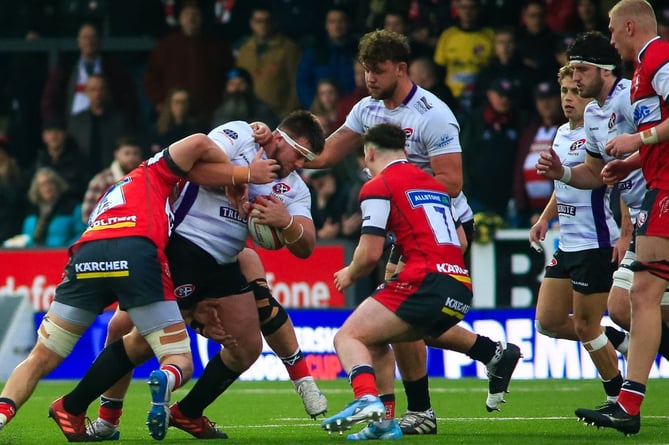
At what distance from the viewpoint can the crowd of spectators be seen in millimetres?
15648

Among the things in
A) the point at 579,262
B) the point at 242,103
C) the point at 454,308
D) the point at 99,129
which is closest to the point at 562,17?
the point at 242,103

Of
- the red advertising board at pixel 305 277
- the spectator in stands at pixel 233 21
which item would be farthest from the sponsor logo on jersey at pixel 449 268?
the spectator in stands at pixel 233 21

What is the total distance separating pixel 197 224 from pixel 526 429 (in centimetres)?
250

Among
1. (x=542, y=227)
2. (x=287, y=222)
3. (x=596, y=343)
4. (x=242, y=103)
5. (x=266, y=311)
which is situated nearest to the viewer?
(x=287, y=222)

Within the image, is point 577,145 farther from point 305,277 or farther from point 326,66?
point 326,66

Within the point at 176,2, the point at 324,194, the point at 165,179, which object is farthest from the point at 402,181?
the point at 176,2

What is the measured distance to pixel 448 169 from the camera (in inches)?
352

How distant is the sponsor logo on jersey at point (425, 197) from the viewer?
26.0 feet

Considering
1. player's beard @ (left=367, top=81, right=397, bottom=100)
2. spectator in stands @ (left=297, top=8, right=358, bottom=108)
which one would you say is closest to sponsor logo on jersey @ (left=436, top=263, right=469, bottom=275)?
player's beard @ (left=367, top=81, right=397, bottom=100)

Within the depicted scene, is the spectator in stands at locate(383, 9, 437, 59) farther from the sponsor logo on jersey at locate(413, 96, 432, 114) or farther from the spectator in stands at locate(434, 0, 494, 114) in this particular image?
the sponsor logo on jersey at locate(413, 96, 432, 114)

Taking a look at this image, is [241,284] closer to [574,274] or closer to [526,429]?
[526,429]

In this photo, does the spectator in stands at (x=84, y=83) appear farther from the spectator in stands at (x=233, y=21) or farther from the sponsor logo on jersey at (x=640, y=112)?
A: the sponsor logo on jersey at (x=640, y=112)

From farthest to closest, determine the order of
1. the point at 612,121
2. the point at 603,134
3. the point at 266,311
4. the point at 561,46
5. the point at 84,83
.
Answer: the point at 84,83, the point at 561,46, the point at 603,134, the point at 266,311, the point at 612,121

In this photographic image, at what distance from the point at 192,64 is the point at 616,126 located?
984 cm
